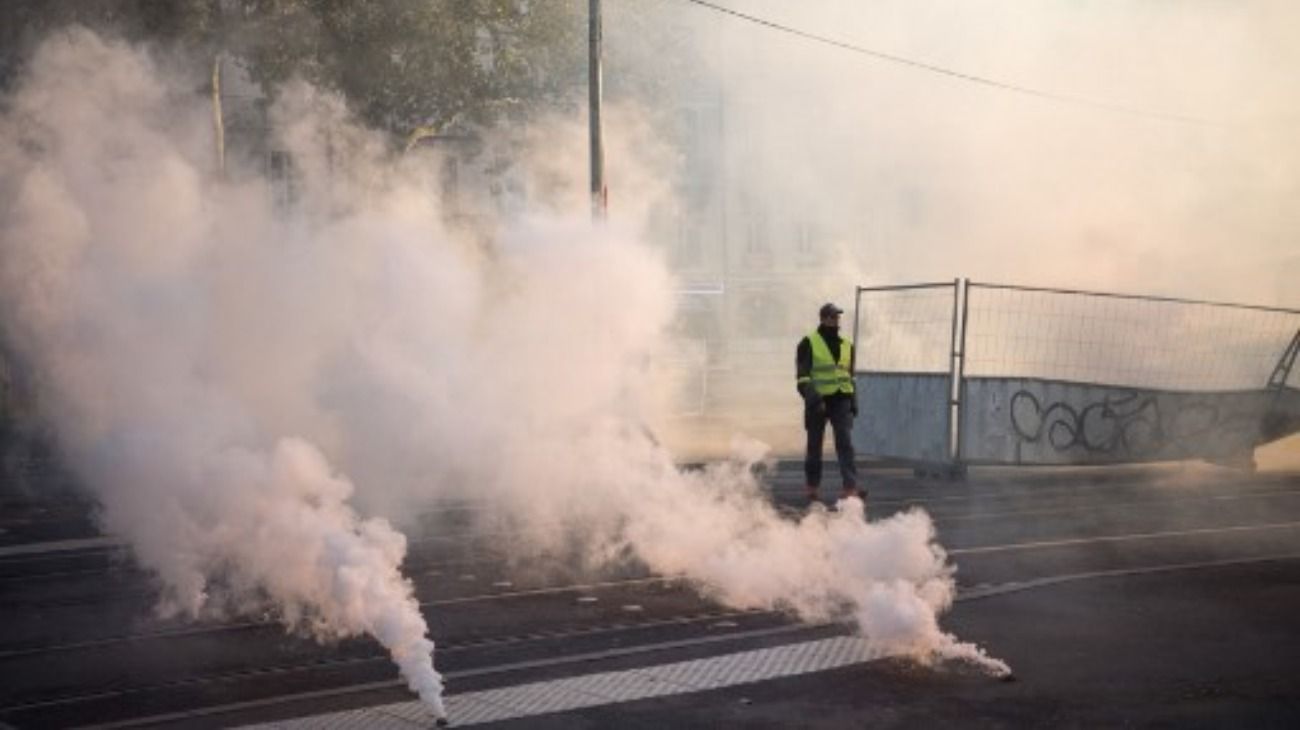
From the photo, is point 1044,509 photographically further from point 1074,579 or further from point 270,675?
point 270,675

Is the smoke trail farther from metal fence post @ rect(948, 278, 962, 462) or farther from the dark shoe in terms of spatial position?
metal fence post @ rect(948, 278, 962, 462)

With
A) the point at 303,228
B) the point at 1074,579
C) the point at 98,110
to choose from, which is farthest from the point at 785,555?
the point at 98,110

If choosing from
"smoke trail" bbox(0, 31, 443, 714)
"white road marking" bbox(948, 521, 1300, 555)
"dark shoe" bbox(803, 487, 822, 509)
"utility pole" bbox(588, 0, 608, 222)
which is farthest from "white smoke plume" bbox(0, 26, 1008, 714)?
"utility pole" bbox(588, 0, 608, 222)

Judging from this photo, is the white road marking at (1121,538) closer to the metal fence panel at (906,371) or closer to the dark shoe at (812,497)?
the dark shoe at (812,497)

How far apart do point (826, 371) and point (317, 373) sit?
4.43 metres

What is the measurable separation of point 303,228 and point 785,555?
479 cm

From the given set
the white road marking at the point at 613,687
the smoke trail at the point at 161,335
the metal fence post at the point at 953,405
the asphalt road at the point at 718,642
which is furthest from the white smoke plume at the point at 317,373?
the metal fence post at the point at 953,405

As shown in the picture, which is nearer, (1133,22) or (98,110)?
(98,110)

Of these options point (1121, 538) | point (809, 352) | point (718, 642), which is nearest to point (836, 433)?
point (809, 352)

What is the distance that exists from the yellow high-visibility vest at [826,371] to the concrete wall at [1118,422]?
3639mm

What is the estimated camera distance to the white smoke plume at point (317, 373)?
9.12 meters

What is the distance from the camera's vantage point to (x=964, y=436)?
1666cm

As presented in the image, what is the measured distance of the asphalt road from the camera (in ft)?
22.2

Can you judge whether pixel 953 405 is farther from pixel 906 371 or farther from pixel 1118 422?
pixel 1118 422
